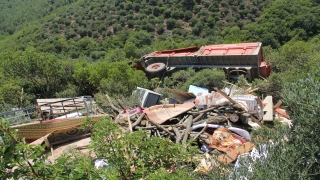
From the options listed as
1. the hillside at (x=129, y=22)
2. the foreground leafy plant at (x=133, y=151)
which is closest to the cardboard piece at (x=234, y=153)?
the foreground leafy plant at (x=133, y=151)

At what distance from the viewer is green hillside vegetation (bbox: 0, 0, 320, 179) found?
3.90 meters

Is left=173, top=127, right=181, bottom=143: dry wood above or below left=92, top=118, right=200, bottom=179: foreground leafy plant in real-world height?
Answer: below

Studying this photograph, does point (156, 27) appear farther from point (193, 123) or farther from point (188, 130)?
point (188, 130)

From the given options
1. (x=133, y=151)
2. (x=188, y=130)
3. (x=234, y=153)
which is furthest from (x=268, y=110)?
(x=133, y=151)

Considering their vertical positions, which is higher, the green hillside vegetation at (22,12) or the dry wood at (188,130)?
the green hillside vegetation at (22,12)

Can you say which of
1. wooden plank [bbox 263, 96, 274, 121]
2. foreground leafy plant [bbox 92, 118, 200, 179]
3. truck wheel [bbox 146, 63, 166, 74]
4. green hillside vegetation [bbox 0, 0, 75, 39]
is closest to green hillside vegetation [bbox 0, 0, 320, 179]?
foreground leafy plant [bbox 92, 118, 200, 179]

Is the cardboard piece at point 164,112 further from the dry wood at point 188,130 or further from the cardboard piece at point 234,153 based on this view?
the cardboard piece at point 234,153

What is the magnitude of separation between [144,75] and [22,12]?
223 ft

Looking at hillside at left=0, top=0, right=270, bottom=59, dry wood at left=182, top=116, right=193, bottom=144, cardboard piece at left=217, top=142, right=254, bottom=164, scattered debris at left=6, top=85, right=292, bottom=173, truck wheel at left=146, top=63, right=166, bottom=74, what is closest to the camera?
cardboard piece at left=217, top=142, right=254, bottom=164

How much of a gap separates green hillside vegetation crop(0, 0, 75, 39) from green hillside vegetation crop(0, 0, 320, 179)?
17.4 m

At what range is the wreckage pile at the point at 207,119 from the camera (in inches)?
322

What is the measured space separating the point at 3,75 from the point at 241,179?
1509cm

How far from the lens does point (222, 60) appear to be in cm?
1516

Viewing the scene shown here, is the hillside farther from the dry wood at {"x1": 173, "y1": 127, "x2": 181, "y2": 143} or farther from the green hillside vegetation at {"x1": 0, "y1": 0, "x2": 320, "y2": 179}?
the dry wood at {"x1": 173, "y1": 127, "x2": 181, "y2": 143}
